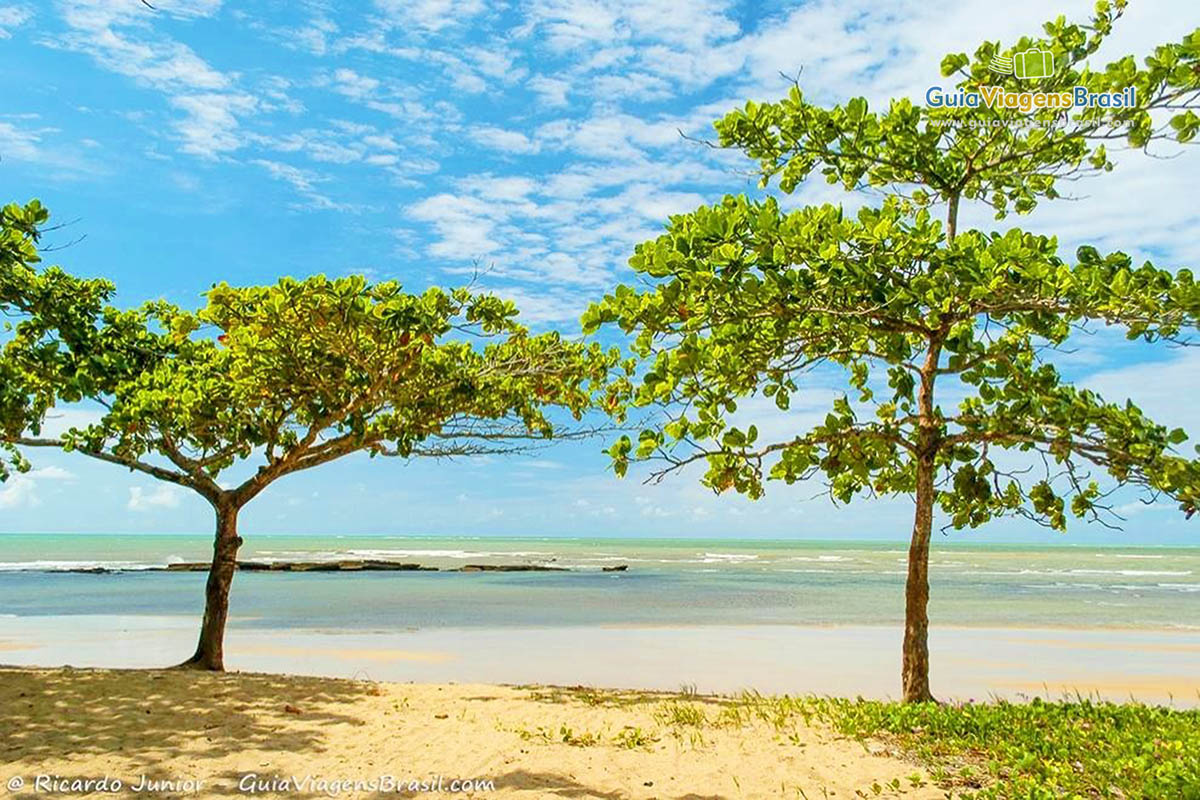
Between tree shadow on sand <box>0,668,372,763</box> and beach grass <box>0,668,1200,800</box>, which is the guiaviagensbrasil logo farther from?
tree shadow on sand <box>0,668,372,763</box>

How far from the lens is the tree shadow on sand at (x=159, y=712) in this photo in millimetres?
7340

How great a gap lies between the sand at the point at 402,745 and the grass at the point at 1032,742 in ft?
1.17

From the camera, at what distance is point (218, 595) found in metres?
12.7

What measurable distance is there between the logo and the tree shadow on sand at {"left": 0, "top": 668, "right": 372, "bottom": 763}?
9157mm

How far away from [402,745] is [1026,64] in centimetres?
883

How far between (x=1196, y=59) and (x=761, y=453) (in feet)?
17.3

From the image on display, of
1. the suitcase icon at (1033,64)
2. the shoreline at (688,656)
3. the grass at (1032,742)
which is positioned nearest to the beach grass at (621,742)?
the grass at (1032,742)

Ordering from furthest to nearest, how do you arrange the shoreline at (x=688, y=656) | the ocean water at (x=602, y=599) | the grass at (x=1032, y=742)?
1. the ocean water at (x=602, y=599)
2. the shoreline at (x=688, y=656)
3. the grass at (x=1032, y=742)

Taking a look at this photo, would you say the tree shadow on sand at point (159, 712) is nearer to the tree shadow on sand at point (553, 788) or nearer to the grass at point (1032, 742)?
the tree shadow on sand at point (553, 788)

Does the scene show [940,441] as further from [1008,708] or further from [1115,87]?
[1115,87]

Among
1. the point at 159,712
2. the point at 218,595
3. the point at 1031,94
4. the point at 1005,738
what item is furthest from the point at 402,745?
the point at 1031,94

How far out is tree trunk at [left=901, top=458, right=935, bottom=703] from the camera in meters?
9.11

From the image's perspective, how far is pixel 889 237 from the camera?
6.98 meters

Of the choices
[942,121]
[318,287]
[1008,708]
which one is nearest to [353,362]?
[318,287]
